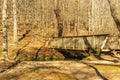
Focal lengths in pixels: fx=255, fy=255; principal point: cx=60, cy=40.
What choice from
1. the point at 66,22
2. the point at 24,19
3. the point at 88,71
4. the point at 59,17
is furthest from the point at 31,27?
the point at 88,71

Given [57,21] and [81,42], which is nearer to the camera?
[81,42]

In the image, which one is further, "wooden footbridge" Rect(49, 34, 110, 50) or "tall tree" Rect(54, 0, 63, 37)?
"tall tree" Rect(54, 0, 63, 37)

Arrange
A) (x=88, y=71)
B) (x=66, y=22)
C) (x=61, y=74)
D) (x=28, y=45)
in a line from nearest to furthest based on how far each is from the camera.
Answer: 1. (x=61, y=74)
2. (x=88, y=71)
3. (x=28, y=45)
4. (x=66, y=22)

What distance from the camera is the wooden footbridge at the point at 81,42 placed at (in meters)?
18.6

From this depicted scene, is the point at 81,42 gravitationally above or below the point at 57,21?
below

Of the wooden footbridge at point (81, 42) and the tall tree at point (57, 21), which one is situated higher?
the tall tree at point (57, 21)

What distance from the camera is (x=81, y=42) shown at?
21.0 m

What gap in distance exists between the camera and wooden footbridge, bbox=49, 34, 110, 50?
61.0 ft

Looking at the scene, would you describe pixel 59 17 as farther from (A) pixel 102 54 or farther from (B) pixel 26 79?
(B) pixel 26 79

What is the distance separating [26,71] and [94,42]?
946 cm

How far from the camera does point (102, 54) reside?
19109 mm

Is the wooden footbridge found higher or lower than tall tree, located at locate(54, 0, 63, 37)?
lower

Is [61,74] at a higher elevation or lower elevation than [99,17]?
lower

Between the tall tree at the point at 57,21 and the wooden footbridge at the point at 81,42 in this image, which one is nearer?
the wooden footbridge at the point at 81,42
